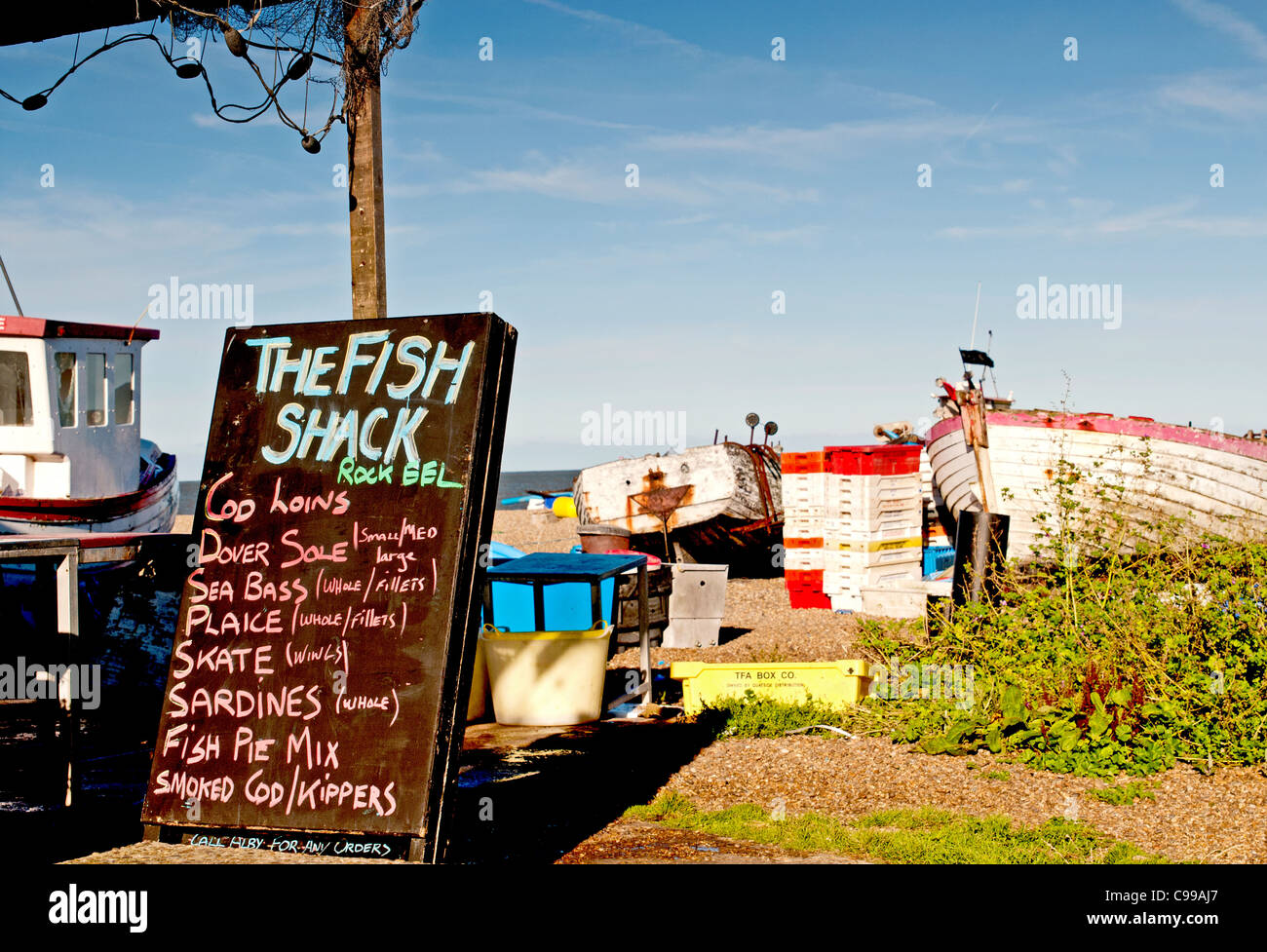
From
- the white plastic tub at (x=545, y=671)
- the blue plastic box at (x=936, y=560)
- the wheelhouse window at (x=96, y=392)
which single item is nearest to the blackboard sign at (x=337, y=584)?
the white plastic tub at (x=545, y=671)

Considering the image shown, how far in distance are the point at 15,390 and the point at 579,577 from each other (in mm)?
6102

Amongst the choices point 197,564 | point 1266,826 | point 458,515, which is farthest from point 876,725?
point 197,564

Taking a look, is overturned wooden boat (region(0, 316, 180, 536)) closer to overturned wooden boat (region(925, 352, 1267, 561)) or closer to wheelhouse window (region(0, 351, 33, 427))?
wheelhouse window (region(0, 351, 33, 427))

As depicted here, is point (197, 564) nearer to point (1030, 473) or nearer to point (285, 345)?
point (285, 345)

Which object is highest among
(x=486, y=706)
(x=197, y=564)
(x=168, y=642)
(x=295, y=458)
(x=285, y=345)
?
(x=285, y=345)

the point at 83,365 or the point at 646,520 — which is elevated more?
the point at 83,365

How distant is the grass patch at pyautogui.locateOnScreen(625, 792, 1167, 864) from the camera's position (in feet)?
16.4

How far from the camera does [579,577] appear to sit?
8445mm

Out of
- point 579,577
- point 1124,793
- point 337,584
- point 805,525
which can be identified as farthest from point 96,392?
point 1124,793

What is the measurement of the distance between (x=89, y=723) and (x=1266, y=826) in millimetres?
7590

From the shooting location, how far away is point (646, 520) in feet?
66.7

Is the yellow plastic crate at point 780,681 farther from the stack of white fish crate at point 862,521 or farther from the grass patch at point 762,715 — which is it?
the stack of white fish crate at point 862,521

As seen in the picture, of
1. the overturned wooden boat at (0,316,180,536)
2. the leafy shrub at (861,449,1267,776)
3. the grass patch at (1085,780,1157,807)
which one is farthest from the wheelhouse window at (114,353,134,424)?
the grass patch at (1085,780,1157,807)

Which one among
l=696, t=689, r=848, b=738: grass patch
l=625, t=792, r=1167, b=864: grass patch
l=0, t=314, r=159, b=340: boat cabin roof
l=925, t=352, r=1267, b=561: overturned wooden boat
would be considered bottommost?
l=696, t=689, r=848, b=738: grass patch
